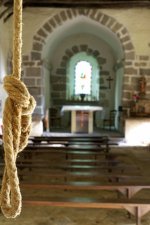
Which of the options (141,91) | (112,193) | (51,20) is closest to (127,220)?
(112,193)

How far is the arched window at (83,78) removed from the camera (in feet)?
34.9

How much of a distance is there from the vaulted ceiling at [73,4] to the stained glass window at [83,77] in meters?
3.12

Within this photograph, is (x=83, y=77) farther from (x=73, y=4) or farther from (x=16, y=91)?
→ (x=16, y=91)

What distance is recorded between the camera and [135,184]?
10.3ft

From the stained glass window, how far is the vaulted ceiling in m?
3.12

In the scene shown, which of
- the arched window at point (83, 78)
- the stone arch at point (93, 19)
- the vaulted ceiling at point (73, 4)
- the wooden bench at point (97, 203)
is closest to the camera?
the wooden bench at point (97, 203)

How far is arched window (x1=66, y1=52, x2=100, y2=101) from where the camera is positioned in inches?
419

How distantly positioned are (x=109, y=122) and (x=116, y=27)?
3.24 meters

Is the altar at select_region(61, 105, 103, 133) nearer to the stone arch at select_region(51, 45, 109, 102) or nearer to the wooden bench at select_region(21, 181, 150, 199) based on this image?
the stone arch at select_region(51, 45, 109, 102)

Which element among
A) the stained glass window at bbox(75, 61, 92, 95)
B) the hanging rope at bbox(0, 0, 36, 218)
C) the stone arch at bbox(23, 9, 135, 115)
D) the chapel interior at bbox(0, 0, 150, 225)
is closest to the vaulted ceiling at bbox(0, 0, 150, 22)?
the chapel interior at bbox(0, 0, 150, 225)

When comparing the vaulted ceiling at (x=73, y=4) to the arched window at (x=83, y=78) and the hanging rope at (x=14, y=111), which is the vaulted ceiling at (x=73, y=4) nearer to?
the arched window at (x=83, y=78)

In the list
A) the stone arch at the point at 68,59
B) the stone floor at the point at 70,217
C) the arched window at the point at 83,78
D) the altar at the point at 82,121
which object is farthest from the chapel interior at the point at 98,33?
the stone floor at the point at 70,217

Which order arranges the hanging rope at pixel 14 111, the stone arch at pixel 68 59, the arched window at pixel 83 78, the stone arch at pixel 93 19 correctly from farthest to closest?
1. the arched window at pixel 83 78
2. the stone arch at pixel 68 59
3. the stone arch at pixel 93 19
4. the hanging rope at pixel 14 111

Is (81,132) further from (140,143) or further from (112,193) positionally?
(112,193)
